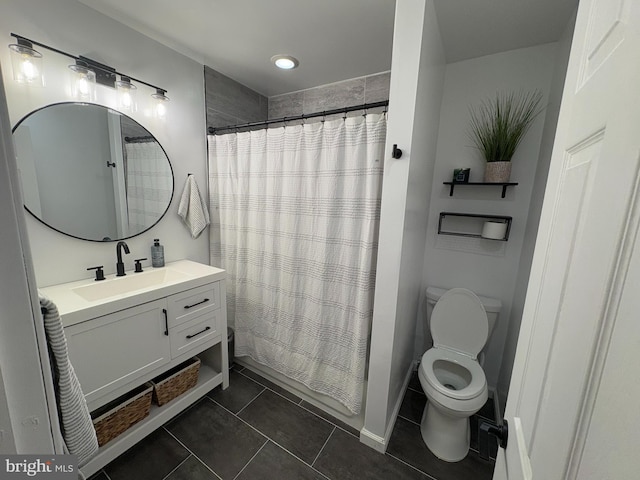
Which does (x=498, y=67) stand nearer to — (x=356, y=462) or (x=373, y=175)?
(x=373, y=175)

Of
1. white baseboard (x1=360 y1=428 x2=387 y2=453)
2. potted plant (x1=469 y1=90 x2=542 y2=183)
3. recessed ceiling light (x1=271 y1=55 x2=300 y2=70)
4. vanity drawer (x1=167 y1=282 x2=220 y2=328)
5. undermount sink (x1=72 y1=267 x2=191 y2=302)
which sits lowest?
white baseboard (x1=360 y1=428 x2=387 y2=453)

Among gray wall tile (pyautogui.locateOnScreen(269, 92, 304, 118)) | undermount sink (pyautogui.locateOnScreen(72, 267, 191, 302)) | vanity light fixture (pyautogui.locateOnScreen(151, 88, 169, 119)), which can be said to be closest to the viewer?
undermount sink (pyautogui.locateOnScreen(72, 267, 191, 302))

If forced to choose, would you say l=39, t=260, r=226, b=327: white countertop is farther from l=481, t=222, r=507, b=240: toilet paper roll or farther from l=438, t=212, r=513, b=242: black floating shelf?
l=481, t=222, r=507, b=240: toilet paper roll

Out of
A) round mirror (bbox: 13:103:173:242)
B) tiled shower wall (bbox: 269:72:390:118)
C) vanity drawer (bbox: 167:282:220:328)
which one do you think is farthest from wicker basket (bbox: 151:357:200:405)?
tiled shower wall (bbox: 269:72:390:118)

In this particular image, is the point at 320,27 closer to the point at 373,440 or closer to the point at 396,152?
the point at 396,152

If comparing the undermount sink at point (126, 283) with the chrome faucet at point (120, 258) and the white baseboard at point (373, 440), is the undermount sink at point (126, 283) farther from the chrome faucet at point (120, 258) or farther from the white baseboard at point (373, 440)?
the white baseboard at point (373, 440)

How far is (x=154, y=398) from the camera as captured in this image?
158 centimetres

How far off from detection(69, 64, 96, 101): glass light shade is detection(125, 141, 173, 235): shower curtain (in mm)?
306

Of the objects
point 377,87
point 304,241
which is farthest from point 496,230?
point 377,87

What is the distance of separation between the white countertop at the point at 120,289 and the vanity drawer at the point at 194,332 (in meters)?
0.24

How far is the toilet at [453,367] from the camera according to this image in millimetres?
1402

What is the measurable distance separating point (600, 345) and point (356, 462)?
1597 mm

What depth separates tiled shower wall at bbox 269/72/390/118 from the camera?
6.64 ft

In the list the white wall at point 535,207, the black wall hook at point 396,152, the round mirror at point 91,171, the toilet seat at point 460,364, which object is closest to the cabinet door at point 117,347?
the round mirror at point 91,171
